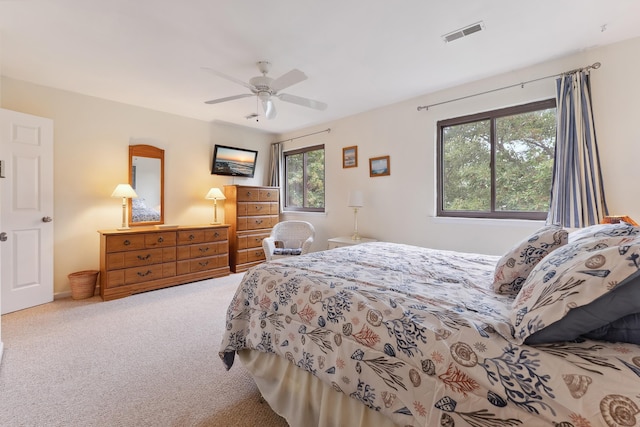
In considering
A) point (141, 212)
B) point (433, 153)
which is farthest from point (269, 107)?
point (141, 212)

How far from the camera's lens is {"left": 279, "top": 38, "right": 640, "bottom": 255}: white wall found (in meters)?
2.41

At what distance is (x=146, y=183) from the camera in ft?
13.5

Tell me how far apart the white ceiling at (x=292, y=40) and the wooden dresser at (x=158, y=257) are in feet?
6.10

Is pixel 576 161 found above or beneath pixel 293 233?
above

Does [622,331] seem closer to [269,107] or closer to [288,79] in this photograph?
[288,79]

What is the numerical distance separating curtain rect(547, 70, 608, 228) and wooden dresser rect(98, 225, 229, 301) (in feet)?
13.9

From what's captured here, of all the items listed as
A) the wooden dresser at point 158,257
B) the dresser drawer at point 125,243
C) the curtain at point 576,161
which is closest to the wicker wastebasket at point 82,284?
the wooden dresser at point 158,257

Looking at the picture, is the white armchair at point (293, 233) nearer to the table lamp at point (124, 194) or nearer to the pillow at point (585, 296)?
the table lamp at point (124, 194)

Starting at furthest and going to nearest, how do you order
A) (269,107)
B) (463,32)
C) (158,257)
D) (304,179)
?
(304,179)
(158,257)
(269,107)
(463,32)

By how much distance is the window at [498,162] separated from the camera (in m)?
2.89

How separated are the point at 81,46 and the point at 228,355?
289 centimetres

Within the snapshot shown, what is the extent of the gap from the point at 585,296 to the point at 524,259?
674mm

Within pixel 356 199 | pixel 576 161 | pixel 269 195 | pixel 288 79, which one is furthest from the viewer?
pixel 269 195

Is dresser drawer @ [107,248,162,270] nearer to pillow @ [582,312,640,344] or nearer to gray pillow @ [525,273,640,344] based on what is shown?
gray pillow @ [525,273,640,344]
